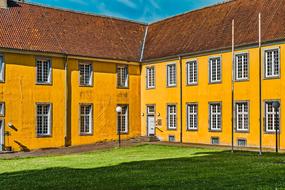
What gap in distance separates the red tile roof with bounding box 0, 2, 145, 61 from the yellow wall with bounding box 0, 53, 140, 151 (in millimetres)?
927

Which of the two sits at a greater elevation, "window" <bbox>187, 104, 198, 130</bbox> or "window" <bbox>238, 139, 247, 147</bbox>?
"window" <bbox>187, 104, 198, 130</bbox>

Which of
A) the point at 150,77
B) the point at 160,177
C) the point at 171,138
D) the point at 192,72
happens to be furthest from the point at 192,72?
the point at 160,177

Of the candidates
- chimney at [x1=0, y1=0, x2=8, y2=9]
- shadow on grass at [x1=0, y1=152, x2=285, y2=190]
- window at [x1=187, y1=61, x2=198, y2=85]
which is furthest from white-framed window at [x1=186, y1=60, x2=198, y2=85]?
shadow on grass at [x1=0, y1=152, x2=285, y2=190]

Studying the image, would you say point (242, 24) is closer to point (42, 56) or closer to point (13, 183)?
point (42, 56)

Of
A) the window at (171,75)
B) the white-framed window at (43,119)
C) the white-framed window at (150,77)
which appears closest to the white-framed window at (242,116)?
the window at (171,75)

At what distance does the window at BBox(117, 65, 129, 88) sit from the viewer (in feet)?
124

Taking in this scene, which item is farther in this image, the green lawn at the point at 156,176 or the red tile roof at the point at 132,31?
the red tile roof at the point at 132,31

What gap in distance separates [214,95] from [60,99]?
1090 centimetres

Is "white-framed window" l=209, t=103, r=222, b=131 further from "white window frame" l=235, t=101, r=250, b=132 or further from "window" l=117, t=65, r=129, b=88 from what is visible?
"window" l=117, t=65, r=129, b=88

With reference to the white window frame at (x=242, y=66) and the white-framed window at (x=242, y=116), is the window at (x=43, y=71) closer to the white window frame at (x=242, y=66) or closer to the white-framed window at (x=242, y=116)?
the white window frame at (x=242, y=66)

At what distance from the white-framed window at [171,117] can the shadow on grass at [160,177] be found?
1664cm

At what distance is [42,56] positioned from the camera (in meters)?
33.2

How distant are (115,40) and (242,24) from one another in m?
11.1

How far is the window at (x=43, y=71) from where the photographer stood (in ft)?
109
